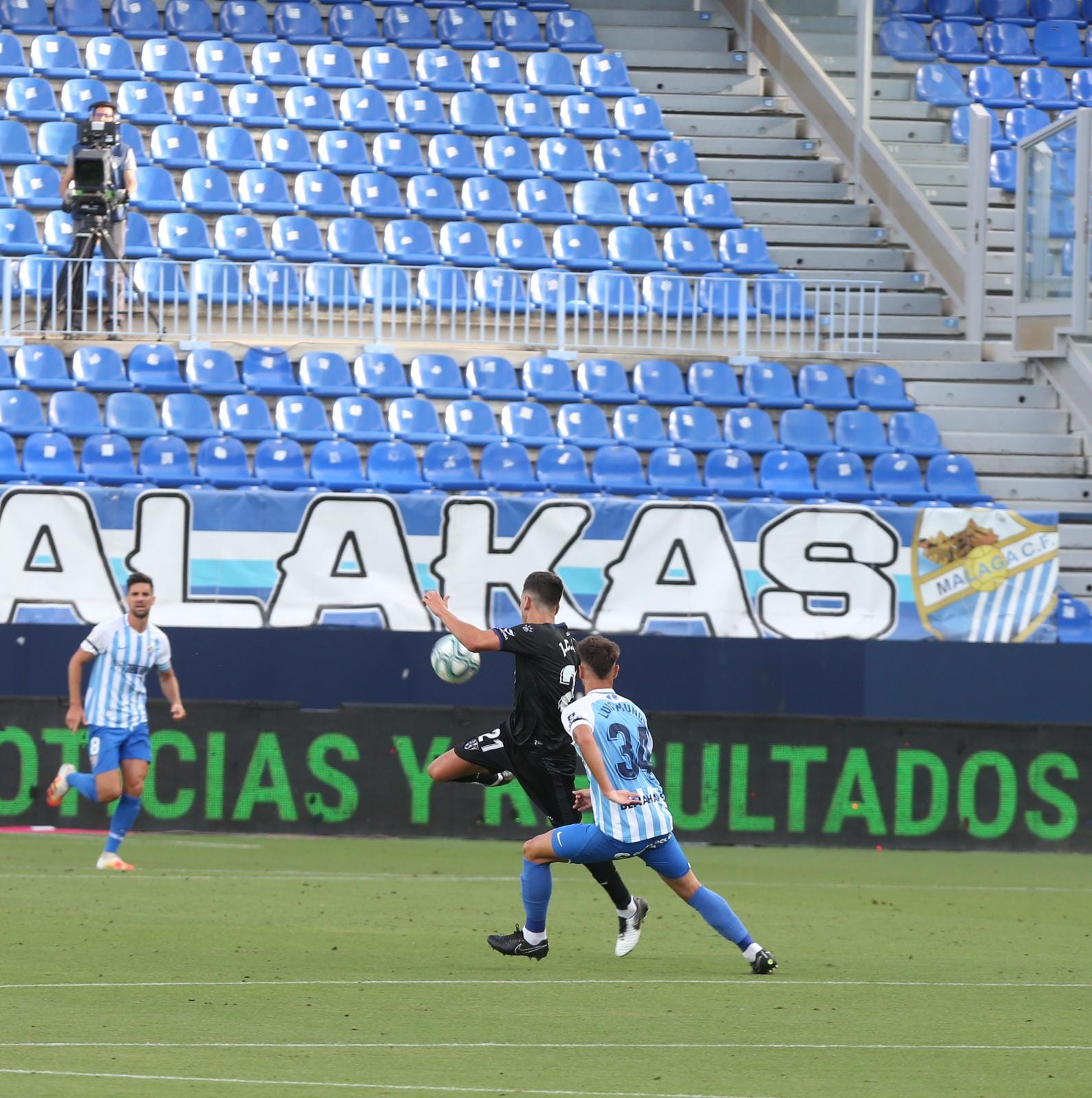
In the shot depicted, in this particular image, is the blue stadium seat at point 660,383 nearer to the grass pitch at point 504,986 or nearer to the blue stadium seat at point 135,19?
the grass pitch at point 504,986

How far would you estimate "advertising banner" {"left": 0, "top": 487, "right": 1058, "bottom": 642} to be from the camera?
17.4m

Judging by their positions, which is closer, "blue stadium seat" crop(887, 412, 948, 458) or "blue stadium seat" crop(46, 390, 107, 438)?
"blue stadium seat" crop(46, 390, 107, 438)

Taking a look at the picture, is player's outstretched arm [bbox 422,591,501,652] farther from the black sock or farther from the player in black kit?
the black sock

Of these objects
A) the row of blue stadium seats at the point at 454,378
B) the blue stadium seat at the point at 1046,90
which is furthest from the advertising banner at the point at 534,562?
the blue stadium seat at the point at 1046,90

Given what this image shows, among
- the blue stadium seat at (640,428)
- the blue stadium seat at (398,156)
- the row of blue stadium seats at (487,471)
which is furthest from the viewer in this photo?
the blue stadium seat at (398,156)

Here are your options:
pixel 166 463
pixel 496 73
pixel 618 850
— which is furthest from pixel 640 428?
pixel 618 850

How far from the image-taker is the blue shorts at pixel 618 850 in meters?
9.22

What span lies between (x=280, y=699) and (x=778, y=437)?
6205 millimetres

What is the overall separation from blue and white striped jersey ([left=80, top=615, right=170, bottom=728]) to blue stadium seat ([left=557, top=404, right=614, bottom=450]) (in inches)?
265

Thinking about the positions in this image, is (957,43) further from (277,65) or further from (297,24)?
(277,65)

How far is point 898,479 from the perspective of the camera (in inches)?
805

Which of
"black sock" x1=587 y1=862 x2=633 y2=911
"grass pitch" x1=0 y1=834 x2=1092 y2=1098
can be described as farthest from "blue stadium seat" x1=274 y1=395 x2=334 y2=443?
"black sock" x1=587 y1=862 x2=633 y2=911

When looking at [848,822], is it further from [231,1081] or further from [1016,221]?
[231,1081]

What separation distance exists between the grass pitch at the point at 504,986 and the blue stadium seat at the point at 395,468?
491 centimetres
